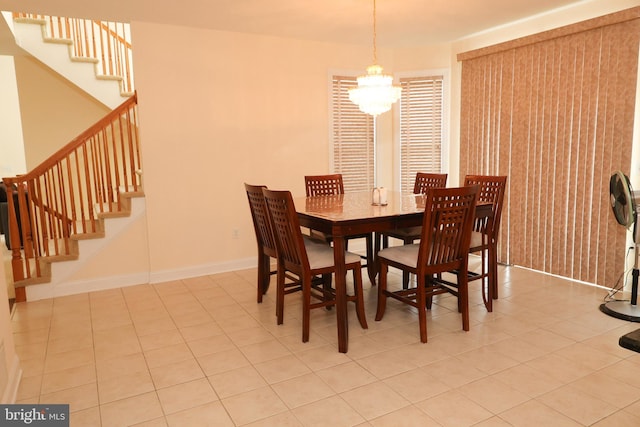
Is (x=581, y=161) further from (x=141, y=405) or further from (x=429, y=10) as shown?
(x=141, y=405)

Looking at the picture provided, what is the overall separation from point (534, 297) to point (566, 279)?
2.31 feet

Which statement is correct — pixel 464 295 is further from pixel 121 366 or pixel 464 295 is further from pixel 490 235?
pixel 121 366

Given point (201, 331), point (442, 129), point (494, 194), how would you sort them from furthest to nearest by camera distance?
point (442, 129)
point (494, 194)
point (201, 331)

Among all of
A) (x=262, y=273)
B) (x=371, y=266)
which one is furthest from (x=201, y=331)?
(x=371, y=266)

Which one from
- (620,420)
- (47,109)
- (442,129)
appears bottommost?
(620,420)

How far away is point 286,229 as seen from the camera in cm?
299

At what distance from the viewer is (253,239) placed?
16.5 feet

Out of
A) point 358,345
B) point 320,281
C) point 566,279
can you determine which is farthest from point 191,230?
point 566,279

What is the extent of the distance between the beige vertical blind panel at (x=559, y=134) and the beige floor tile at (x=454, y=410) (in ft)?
8.14

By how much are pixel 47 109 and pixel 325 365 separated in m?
5.97

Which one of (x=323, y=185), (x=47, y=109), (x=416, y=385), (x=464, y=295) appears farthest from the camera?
(x=47, y=109)

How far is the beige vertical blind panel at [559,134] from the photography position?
379 centimetres

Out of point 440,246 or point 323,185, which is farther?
point 323,185

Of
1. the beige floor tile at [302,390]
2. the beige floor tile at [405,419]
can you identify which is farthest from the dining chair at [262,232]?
the beige floor tile at [405,419]
